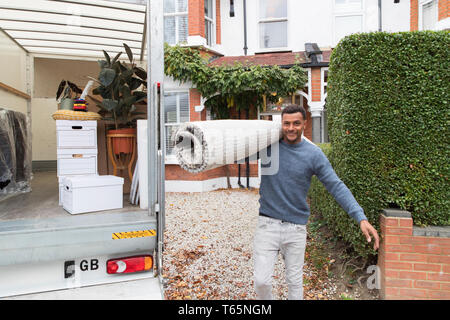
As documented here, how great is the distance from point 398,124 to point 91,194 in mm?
2863

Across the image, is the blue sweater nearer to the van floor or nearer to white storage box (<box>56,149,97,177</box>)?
the van floor

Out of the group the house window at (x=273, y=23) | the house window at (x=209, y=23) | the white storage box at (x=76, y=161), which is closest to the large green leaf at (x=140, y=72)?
the white storage box at (x=76, y=161)

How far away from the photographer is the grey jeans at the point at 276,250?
87.9 inches

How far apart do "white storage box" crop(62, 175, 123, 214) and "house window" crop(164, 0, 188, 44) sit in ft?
24.6

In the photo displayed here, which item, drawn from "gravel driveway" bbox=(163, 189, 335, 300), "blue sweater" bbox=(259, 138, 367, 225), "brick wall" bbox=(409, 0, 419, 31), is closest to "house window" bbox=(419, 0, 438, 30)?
"brick wall" bbox=(409, 0, 419, 31)

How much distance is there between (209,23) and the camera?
1004 cm

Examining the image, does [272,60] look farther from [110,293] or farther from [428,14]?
[110,293]

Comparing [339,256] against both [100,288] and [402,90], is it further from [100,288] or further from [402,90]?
[100,288]

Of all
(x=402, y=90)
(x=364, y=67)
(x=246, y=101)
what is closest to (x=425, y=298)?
(x=402, y=90)

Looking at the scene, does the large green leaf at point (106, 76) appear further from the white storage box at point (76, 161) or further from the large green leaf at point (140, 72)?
the white storage box at point (76, 161)

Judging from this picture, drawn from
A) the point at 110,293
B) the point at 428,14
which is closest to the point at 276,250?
the point at 110,293

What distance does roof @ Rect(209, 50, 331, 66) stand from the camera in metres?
8.81

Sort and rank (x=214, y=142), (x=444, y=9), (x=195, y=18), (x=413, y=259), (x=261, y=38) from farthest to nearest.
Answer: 1. (x=261, y=38)
2. (x=195, y=18)
3. (x=444, y=9)
4. (x=413, y=259)
5. (x=214, y=142)

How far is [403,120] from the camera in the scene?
298 centimetres
